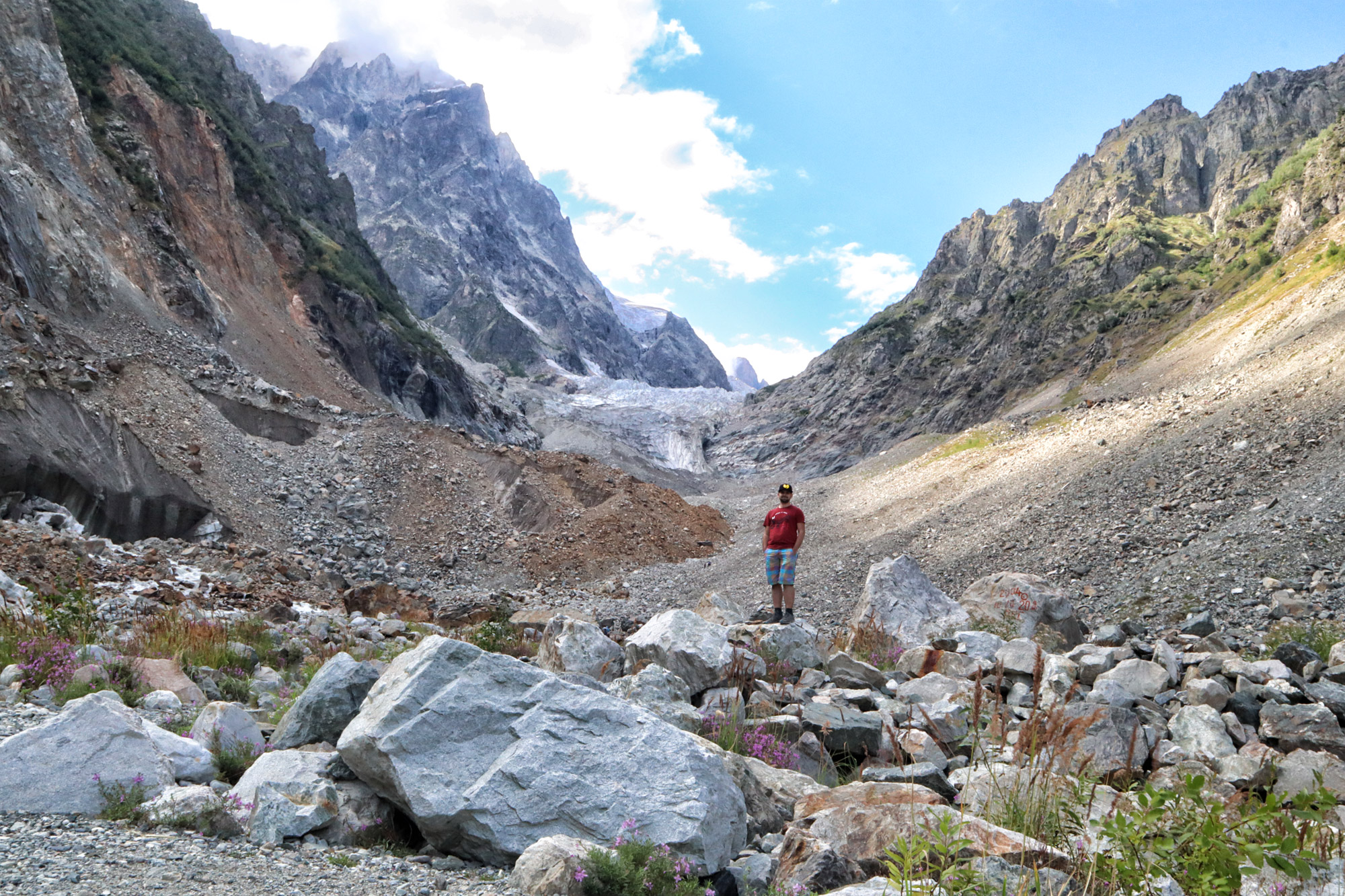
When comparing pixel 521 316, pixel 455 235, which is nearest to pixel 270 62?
pixel 455 235

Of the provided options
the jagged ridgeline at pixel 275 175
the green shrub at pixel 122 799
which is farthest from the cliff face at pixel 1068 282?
the green shrub at pixel 122 799

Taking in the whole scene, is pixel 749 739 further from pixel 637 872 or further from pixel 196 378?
pixel 196 378

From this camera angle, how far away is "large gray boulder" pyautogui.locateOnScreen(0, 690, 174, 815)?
311 cm

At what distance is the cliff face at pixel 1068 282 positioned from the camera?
177 ft

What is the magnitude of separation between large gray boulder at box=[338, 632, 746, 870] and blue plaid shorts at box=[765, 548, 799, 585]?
646cm

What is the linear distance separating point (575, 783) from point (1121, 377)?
4123 cm

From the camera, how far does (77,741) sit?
3316 millimetres

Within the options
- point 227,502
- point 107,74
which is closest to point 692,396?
point 107,74

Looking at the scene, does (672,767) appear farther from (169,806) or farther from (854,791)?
(169,806)

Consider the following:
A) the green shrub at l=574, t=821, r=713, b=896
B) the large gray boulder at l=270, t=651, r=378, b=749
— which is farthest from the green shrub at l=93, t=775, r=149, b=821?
the green shrub at l=574, t=821, r=713, b=896

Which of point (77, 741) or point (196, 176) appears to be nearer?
point (77, 741)

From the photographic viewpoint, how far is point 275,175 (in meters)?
50.6

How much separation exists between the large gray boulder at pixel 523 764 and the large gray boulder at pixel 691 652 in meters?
2.18

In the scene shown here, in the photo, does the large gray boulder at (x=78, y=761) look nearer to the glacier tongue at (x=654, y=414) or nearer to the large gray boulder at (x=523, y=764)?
the large gray boulder at (x=523, y=764)
